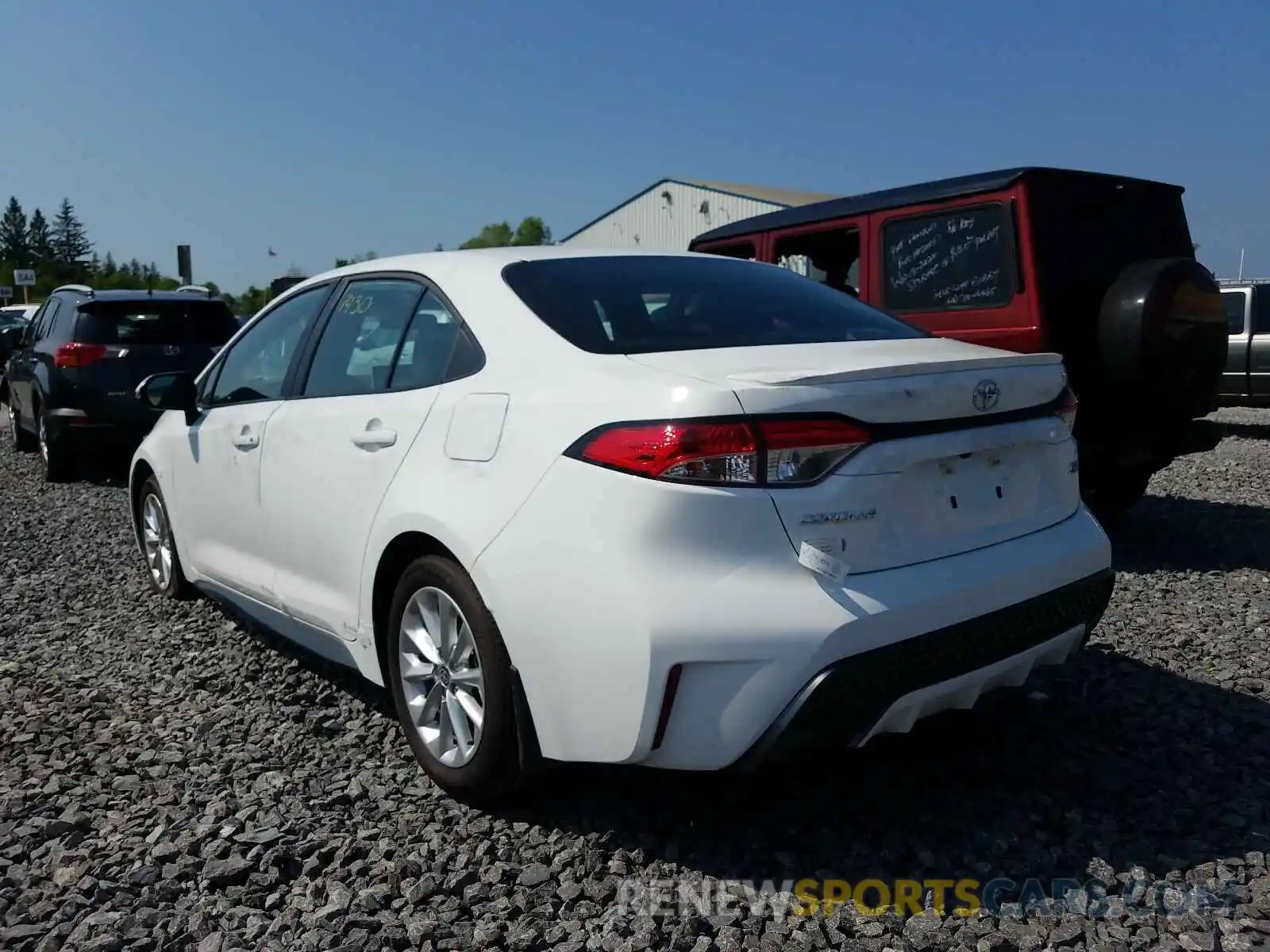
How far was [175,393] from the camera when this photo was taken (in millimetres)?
4379

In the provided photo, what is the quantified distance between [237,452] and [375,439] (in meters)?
1.10

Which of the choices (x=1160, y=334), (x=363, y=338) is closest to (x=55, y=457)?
(x=363, y=338)

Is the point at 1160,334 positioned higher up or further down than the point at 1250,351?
higher up

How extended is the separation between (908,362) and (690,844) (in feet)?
4.28

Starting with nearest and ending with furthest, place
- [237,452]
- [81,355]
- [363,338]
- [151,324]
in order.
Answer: [363,338], [237,452], [81,355], [151,324]

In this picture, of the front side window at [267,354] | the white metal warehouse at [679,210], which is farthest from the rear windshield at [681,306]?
the white metal warehouse at [679,210]

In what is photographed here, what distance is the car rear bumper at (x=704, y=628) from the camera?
91.4 inches

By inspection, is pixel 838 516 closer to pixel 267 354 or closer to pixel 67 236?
pixel 267 354

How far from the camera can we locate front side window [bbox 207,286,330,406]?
3.89 meters

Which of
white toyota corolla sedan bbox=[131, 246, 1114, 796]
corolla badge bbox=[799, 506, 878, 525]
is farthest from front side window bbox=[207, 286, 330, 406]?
corolla badge bbox=[799, 506, 878, 525]

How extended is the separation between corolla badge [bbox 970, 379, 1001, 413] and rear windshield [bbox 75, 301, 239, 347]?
7812 millimetres

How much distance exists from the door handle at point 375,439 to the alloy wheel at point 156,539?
6.87 ft

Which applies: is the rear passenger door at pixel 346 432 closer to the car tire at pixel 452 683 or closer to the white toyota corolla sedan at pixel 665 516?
the white toyota corolla sedan at pixel 665 516

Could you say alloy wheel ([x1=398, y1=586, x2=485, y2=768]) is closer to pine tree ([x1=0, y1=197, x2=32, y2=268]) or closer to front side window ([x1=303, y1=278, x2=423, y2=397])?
front side window ([x1=303, y1=278, x2=423, y2=397])
